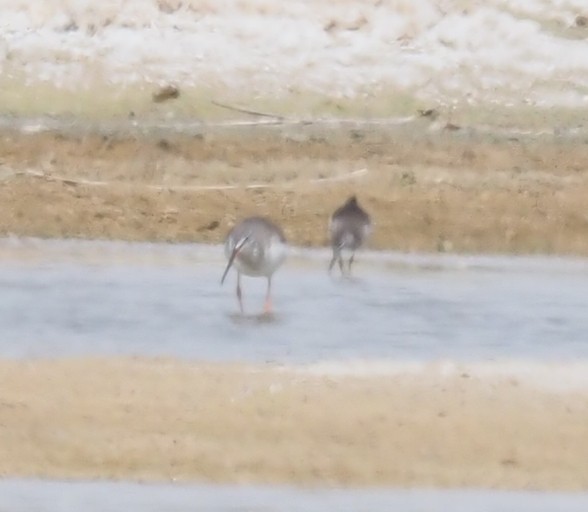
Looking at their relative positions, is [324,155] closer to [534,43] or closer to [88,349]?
[534,43]

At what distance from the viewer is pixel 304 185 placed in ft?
61.0

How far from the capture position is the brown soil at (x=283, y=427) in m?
8.40

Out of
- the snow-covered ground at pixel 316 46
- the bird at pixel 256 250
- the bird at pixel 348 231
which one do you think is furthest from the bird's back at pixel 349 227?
the snow-covered ground at pixel 316 46

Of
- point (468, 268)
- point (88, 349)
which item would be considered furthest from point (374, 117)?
point (88, 349)

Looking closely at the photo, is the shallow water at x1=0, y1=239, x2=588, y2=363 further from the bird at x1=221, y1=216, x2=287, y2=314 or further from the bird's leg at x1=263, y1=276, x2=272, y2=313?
the bird at x1=221, y1=216, x2=287, y2=314

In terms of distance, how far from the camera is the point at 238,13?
25.1 meters

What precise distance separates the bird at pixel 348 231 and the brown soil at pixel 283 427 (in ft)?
15.4

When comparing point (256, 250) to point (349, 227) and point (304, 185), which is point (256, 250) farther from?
point (304, 185)

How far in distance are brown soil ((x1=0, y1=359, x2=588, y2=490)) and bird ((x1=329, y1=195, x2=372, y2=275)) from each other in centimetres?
468

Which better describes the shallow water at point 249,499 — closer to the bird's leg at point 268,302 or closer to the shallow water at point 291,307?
the shallow water at point 291,307

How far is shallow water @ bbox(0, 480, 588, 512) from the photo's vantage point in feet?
25.4

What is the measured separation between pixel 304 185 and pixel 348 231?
3339mm

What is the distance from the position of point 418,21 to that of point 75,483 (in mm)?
17527

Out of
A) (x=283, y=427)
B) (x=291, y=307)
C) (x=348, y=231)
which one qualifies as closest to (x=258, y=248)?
(x=291, y=307)
